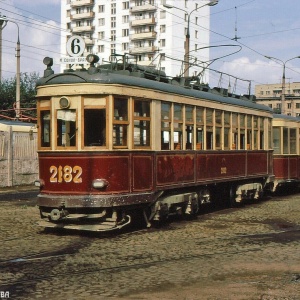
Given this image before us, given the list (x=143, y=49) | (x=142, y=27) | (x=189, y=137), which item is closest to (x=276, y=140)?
(x=189, y=137)

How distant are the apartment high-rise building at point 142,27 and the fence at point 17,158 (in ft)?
172

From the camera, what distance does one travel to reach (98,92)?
11.3 meters

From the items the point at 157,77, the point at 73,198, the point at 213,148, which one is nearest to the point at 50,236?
the point at 73,198

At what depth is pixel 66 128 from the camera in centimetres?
1159

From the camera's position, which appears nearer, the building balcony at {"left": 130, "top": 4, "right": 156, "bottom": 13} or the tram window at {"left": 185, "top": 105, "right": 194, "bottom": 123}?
the tram window at {"left": 185, "top": 105, "right": 194, "bottom": 123}

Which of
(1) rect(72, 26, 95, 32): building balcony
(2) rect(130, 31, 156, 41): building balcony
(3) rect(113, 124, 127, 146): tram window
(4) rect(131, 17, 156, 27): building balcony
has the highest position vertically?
(1) rect(72, 26, 95, 32): building balcony

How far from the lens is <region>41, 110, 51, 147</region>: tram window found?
1188cm

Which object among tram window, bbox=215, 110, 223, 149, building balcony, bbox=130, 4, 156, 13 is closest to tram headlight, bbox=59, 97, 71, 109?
tram window, bbox=215, 110, 223, 149

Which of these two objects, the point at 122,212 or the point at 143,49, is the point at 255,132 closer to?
the point at 122,212

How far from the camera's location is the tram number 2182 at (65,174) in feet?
37.1

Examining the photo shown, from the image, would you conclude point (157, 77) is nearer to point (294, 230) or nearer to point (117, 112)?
point (117, 112)

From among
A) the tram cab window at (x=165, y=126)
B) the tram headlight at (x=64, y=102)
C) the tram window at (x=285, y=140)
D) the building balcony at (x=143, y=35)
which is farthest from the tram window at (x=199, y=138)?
the building balcony at (x=143, y=35)

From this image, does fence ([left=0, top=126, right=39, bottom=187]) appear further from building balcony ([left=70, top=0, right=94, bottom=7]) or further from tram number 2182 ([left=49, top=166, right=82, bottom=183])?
building balcony ([left=70, top=0, right=94, bottom=7])

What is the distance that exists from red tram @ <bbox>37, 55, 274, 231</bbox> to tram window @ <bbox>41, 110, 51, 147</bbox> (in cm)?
2
